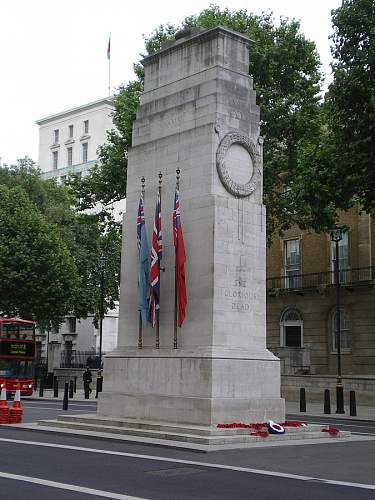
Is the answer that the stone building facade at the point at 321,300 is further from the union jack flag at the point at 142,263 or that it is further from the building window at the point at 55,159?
the building window at the point at 55,159

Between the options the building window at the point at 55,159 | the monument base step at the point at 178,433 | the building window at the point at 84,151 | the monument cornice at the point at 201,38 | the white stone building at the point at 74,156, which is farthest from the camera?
the building window at the point at 55,159

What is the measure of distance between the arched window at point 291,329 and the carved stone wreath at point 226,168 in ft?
90.1

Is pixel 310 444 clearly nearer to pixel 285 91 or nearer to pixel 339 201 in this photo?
pixel 339 201

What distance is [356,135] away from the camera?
28.2 meters

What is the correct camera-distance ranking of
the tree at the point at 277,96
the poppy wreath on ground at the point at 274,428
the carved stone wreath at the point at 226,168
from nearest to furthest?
the poppy wreath on ground at the point at 274,428 → the carved stone wreath at the point at 226,168 → the tree at the point at 277,96

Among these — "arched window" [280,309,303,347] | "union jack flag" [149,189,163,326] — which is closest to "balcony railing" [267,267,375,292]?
"arched window" [280,309,303,347]

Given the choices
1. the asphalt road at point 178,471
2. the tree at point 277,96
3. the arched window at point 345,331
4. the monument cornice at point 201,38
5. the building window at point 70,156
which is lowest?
the asphalt road at point 178,471

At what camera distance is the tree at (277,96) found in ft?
121

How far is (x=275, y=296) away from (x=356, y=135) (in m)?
20.0

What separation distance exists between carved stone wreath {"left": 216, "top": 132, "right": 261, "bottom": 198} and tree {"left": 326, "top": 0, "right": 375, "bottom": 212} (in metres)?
8.98

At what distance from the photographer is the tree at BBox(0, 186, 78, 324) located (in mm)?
45125

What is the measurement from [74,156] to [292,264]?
4268 centimetres

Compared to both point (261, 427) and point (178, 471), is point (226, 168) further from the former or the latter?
point (178, 471)

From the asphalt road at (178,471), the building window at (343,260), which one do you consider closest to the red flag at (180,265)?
the asphalt road at (178,471)
